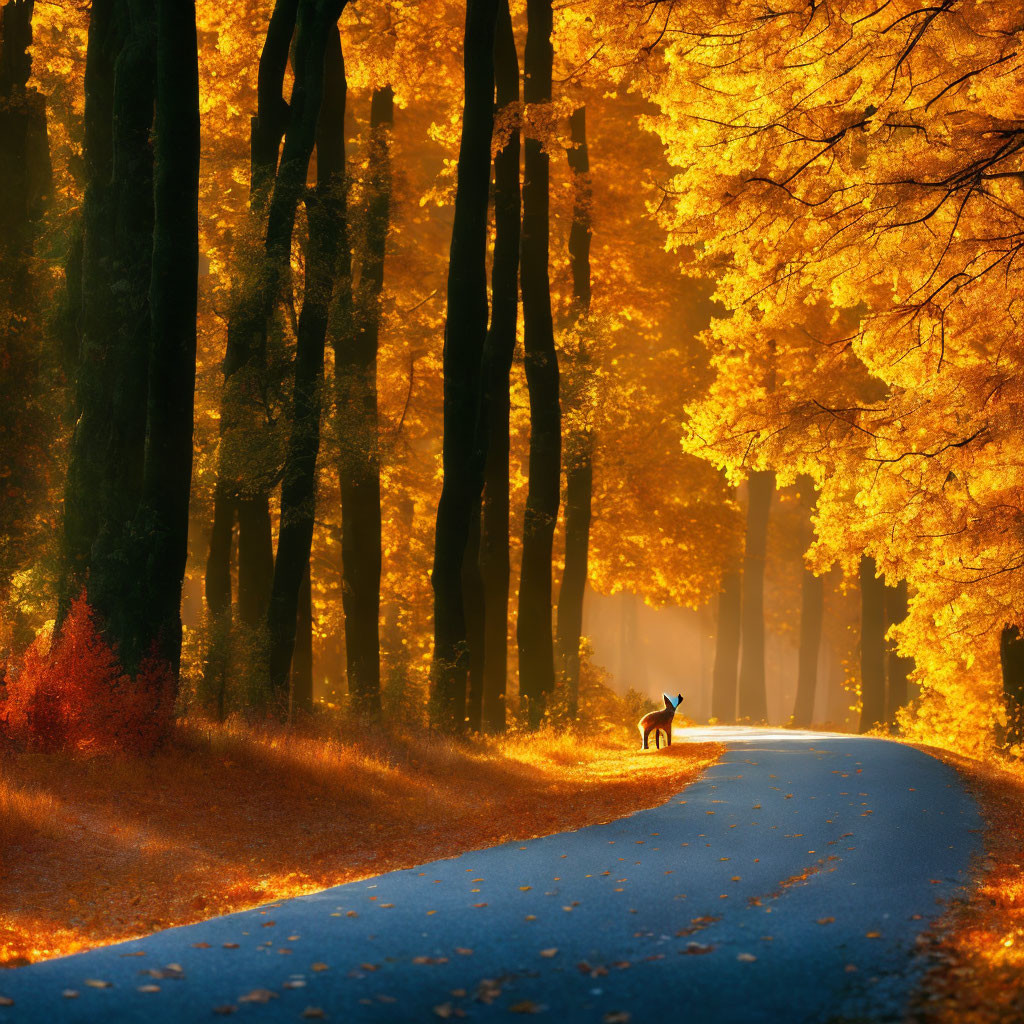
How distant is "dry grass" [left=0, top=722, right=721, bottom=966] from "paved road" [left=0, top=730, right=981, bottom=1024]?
1.22 metres

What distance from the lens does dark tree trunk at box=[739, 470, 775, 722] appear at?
3556 cm

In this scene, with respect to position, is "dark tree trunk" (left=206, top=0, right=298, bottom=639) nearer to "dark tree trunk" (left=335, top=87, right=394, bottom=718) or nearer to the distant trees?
the distant trees

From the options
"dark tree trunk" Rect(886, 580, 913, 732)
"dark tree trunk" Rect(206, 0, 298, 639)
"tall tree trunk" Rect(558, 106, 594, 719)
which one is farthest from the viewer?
"dark tree trunk" Rect(886, 580, 913, 732)

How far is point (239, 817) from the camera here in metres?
10.6

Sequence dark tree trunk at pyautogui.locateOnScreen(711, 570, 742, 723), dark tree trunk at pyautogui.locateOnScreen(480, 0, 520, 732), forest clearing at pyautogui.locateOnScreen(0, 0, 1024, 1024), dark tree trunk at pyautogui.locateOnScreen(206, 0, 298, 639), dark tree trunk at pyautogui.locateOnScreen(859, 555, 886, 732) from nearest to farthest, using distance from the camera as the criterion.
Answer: forest clearing at pyautogui.locateOnScreen(0, 0, 1024, 1024), dark tree trunk at pyautogui.locateOnScreen(206, 0, 298, 639), dark tree trunk at pyautogui.locateOnScreen(480, 0, 520, 732), dark tree trunk at pyautogui.locateOnScreen(859, 555, 886, 732), dark tree trunk at pyautogui.locateOnScreen(711, 570, 742, 723)

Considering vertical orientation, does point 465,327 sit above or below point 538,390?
above

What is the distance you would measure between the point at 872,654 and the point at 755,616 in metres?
6.99

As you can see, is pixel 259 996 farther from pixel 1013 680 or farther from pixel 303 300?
pixel 1013 680

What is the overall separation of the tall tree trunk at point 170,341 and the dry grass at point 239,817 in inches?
69.3

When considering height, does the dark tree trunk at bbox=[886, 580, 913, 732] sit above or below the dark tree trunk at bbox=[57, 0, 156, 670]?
below

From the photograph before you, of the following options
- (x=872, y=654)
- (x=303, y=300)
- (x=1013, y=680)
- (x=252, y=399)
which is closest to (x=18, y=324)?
(x=252, y=399)

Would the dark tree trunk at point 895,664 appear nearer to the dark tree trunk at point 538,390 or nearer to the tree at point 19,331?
the dark tree trunk at point 538,390

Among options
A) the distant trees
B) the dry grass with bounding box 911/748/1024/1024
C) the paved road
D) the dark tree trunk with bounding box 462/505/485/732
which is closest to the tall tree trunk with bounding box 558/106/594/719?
the dark tree trunk with bounding box 462/505/485/732

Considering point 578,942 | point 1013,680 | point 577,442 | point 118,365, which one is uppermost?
point 577,442
